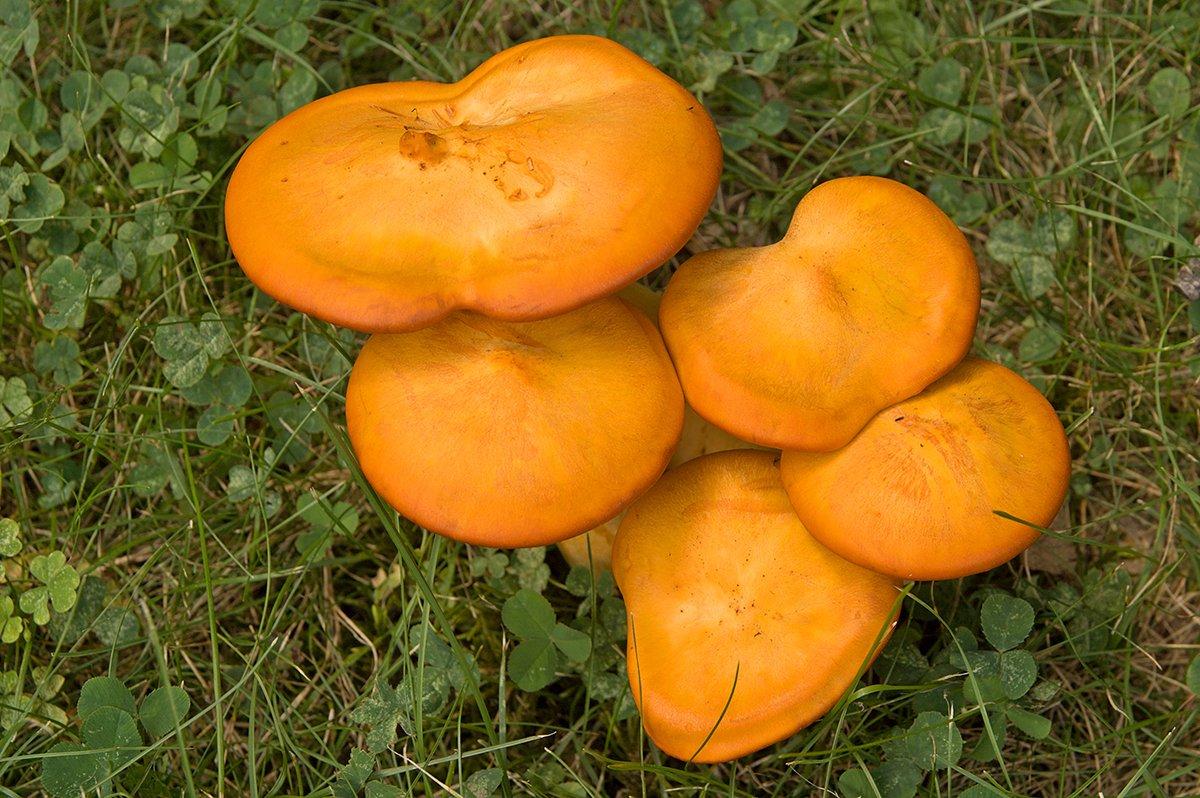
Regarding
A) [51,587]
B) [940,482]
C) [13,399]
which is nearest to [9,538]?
[51,587]

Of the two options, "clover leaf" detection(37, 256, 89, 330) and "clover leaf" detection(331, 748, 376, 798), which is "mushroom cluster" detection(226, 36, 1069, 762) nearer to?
"clover leaf" detection(331, 748, 376, 798)

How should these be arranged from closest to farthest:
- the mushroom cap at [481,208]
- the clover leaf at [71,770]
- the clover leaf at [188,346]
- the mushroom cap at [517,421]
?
the mushroom cap at [481,208] → the mushroom cap at [517,421] → the clover leaf at [71,770] → the clover leaf at [188,346]

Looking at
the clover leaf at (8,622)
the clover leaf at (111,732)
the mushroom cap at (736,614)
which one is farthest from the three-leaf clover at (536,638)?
the clover leaf at (8,622)

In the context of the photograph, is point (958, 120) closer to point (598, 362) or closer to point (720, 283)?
point (720, 283)

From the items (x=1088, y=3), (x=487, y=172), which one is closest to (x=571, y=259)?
(x=487, y=172)

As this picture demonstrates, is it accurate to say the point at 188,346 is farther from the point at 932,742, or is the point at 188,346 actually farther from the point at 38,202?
the point at 932,742

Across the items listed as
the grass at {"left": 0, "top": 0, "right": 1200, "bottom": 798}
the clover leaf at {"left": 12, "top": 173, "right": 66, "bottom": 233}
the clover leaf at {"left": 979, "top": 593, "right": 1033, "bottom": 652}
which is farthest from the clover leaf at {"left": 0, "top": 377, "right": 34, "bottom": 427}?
the clover leaf at {"left": 979, "top": 593, "right": 1033, "bottom": 652}

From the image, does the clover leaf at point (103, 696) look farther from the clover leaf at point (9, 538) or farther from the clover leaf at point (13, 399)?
the clover leaf at point (13, 399)
